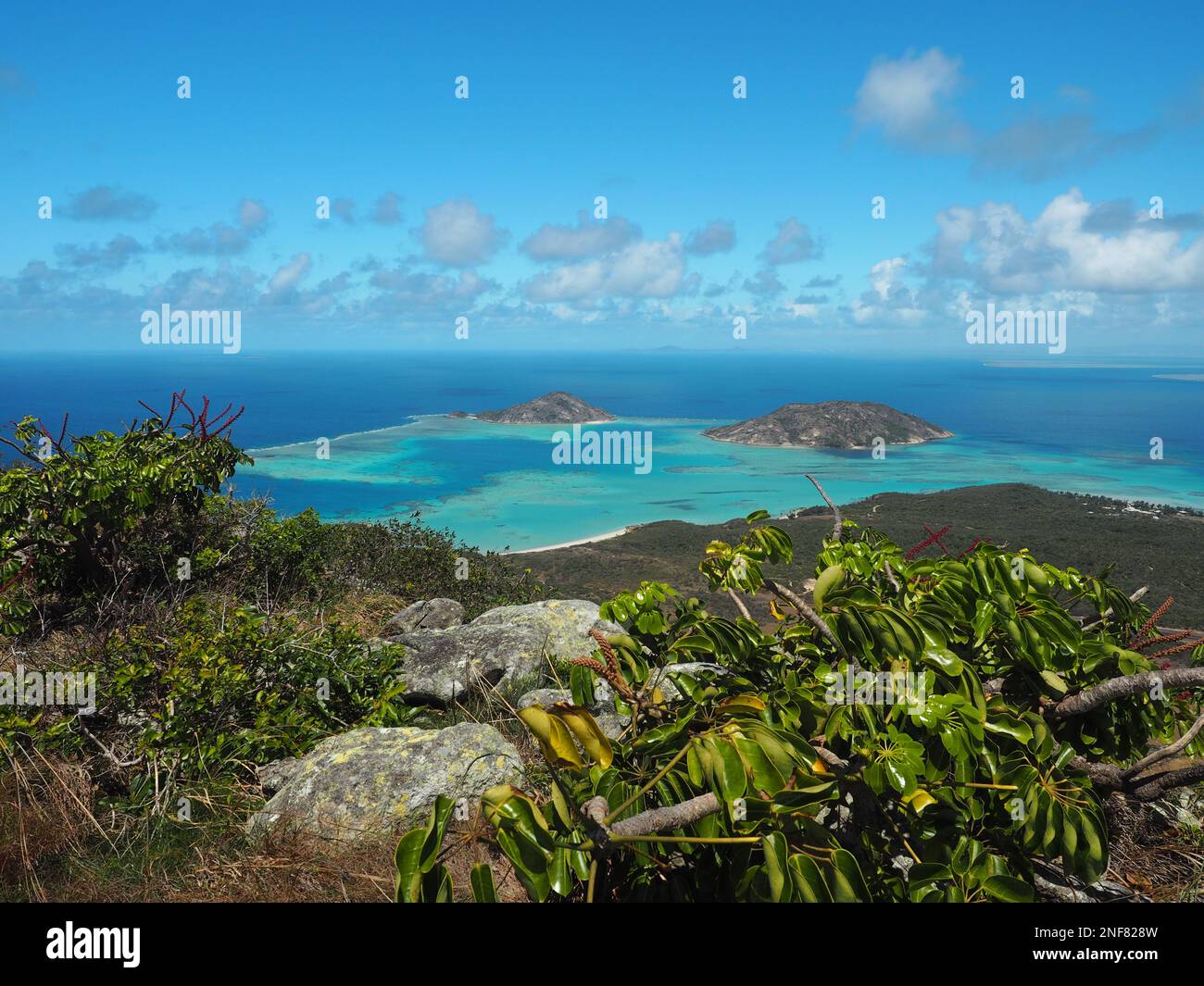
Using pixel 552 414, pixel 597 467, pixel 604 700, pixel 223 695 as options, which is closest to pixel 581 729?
pixel 604 700

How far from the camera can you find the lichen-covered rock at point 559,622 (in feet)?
21.8

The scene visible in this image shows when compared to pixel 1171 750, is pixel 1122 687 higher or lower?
higher

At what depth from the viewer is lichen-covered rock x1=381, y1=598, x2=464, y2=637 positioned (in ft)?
26.7

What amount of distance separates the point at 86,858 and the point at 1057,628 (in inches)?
171

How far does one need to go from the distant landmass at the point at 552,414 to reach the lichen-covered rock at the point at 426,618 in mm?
96352

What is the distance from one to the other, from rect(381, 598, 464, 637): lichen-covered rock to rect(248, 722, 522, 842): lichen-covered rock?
356 centimetres

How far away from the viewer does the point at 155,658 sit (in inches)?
190

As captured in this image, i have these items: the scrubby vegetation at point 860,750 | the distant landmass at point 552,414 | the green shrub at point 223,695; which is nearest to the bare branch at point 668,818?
the scrubby vegetation at point 860,750

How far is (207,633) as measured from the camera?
16.8 feet

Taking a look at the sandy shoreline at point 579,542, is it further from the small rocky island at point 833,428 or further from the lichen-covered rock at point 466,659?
the small rocky island at point 833,428

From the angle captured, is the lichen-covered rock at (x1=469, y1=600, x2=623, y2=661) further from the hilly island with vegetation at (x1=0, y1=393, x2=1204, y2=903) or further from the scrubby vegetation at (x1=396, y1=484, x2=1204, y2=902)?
the scrubby vegetation at (x1=396, y1=484, x2=1204, y2=902)

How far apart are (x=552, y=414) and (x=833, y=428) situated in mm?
39016

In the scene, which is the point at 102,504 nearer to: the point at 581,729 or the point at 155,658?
the point at 155,658

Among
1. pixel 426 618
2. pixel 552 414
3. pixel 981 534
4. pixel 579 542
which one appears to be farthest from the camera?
pixel 552 414
